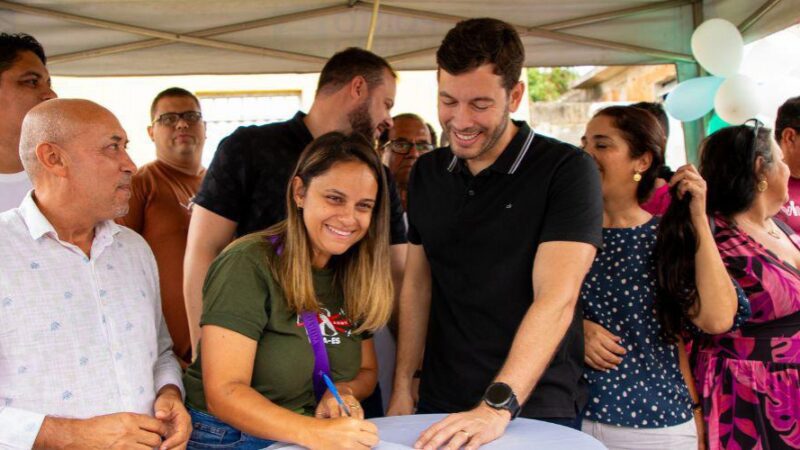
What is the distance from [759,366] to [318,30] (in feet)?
9.73

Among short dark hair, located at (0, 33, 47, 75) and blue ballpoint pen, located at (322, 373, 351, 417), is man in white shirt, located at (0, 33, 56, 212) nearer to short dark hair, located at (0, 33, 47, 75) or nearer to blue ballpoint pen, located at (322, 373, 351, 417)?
short dark hair, located at (0, 33, 47, 75)

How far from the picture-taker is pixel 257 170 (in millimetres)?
2482

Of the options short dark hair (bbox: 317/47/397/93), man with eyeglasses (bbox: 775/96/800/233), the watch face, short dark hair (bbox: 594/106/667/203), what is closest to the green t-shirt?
the watch face

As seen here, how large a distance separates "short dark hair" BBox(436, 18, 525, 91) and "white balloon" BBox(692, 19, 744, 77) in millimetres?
2326

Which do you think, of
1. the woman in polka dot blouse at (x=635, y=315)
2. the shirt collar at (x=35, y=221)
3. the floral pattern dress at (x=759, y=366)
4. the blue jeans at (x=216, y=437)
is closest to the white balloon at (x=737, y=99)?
the floral pattern dress at (x=759, y=366)

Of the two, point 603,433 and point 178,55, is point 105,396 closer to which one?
point 603,433

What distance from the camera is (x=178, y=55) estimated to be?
4.56 metres

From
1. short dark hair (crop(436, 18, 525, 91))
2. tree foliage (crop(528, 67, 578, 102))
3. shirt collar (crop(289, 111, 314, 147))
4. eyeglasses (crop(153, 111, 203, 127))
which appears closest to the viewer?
short dark hair (crop(436, 18, 525, 91))

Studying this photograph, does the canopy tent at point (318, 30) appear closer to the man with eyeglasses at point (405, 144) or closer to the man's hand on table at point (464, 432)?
the man with eyeglasses at point (405, 144)

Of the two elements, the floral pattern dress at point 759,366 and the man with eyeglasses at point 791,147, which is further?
the man with eyeglasses at point 791,147

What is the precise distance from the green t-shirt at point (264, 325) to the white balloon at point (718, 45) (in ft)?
9.32

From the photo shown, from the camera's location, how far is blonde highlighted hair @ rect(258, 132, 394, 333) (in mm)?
1833

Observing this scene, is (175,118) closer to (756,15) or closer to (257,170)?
(257,170)

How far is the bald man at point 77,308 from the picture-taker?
1574 millimetres
